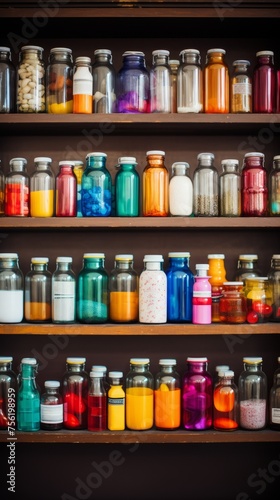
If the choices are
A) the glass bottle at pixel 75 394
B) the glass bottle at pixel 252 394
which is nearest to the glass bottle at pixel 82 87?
the glass bottle at pixel 75 394

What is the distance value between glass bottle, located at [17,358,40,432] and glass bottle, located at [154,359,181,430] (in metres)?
0.40

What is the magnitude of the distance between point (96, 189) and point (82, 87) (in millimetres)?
347

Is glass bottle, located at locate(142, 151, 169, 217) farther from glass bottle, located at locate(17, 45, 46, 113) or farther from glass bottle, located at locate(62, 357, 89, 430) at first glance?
glass bottle, located at locate(62, 357, 89, 430)

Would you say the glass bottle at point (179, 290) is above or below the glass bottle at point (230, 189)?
below

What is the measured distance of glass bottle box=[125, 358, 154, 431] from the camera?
2154mm

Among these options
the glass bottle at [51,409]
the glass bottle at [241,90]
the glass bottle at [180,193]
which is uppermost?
the glass bottle at [241,90]

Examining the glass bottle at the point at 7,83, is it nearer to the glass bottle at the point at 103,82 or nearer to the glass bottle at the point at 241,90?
the glass bottle at the point at 103,82

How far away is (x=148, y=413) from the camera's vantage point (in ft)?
7.11

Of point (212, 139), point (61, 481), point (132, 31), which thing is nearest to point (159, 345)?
point (61, 481)

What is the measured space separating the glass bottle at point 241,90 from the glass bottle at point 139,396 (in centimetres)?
91

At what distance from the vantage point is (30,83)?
7.25 feet

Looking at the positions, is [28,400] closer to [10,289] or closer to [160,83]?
[10,289]

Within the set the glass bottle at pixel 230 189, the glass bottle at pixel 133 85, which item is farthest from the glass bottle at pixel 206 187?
the glass bottle at pixel 133 85

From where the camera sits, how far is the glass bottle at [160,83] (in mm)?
2205
